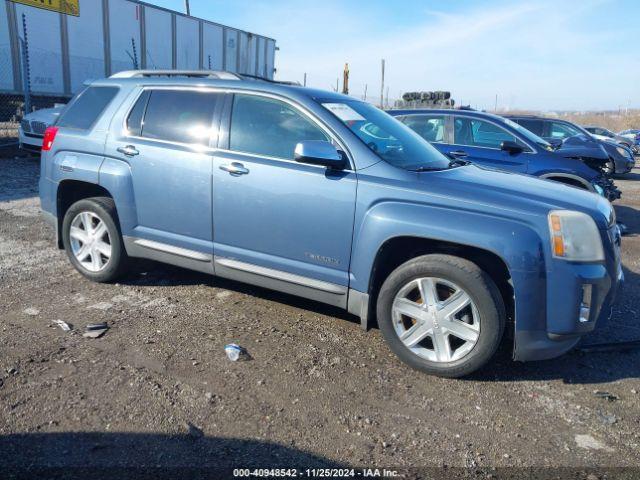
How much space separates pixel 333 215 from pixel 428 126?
16.2 feet

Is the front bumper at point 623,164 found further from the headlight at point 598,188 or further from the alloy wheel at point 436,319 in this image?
the alloy wheel at point 436,319

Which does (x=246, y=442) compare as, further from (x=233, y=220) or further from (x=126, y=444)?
(x=233, y=220)

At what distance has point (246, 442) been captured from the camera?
2654 mm

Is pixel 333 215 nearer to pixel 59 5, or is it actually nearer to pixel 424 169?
pixel 424 169

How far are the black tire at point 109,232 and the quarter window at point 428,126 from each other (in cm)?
480

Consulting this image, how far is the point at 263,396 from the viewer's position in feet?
10.1

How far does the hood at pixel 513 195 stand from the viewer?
3.18m

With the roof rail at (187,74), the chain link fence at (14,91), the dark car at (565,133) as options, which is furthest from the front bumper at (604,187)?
the chain link fence at (14,91)

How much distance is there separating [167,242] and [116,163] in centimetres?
82

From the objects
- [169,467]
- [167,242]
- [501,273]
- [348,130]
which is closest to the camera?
[169,467]

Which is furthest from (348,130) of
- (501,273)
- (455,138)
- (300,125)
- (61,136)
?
(455,138)

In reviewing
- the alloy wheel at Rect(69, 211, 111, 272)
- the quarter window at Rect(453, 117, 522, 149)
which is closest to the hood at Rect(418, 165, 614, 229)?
the alloy wheel at Rect(69, 211, 111, 272)

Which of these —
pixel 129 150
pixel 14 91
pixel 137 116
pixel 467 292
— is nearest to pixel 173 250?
pixel 129 150

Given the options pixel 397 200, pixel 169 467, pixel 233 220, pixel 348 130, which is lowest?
pixel 169 467
